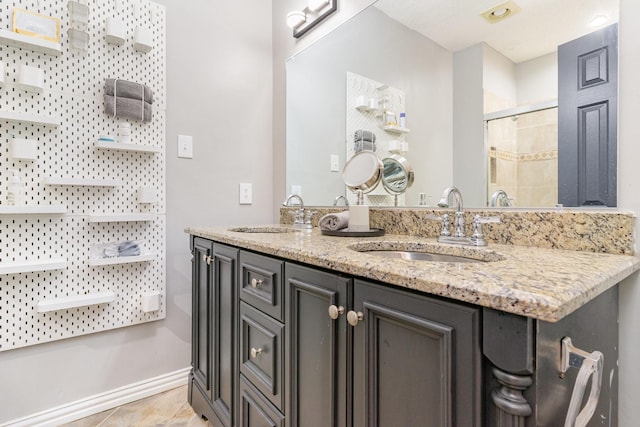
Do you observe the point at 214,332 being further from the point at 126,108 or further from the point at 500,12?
the point at 500,12

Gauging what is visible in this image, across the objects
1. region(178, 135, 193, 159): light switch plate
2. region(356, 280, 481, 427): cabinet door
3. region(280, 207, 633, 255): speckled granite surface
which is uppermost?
region(178, 135, 193, 159): light switch plate

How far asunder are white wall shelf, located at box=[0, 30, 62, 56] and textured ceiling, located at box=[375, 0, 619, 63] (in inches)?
57.8

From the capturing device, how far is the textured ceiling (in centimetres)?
89

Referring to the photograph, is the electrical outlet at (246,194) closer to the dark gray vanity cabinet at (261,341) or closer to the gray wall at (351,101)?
the gray wall at (351,101)

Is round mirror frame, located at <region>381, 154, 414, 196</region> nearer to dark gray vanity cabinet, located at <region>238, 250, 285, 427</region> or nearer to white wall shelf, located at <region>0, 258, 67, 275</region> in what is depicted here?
dark gray vanity cabinet, located at <region>238, 250, 285, 427</region>

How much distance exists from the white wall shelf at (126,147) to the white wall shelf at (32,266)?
0.53m

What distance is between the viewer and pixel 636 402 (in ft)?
2.51

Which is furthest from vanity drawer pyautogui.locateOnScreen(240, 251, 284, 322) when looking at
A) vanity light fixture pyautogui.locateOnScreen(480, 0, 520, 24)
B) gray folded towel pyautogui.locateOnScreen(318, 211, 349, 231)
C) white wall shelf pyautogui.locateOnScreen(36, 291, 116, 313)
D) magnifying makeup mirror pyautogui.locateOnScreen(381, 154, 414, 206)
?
vanity light fixture pyautogui.locateOnScreen(480, 0, 520, 24)

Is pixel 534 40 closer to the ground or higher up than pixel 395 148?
higher up

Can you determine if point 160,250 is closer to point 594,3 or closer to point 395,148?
point 395,148

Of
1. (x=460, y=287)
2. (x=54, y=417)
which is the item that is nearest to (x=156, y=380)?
(x=54, y=417)

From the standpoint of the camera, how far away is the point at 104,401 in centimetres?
157

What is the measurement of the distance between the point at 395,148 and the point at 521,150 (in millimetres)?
522

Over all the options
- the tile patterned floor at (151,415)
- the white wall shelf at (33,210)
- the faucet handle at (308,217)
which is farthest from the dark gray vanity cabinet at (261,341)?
the white wall shelf at (33,210)
